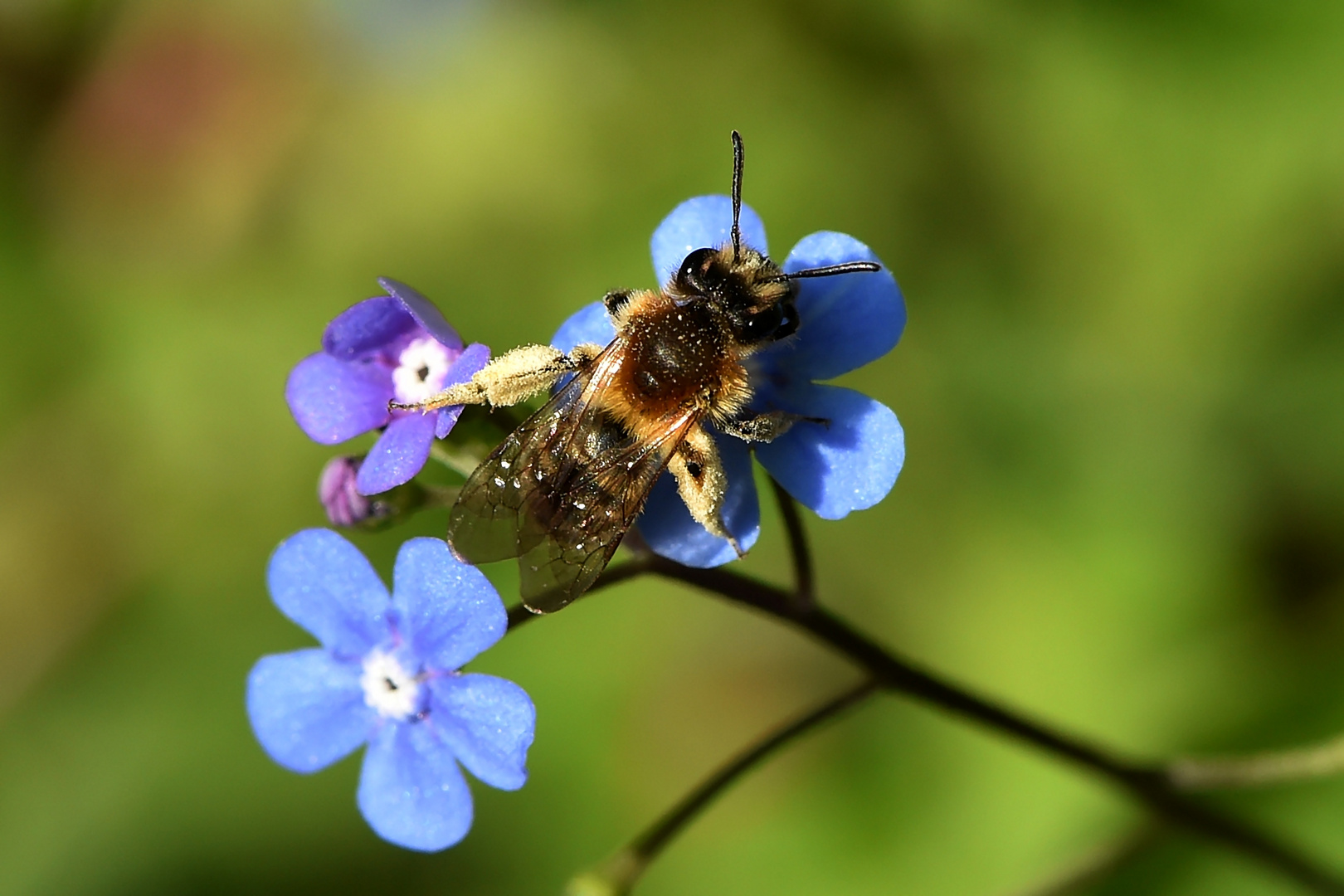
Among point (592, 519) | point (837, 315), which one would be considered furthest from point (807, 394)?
point (592, 519)

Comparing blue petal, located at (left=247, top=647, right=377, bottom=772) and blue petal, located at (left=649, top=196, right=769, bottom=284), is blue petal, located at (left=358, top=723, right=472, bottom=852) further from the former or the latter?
blue petal, located at (left=649, top=196, right=769, bottom=284)

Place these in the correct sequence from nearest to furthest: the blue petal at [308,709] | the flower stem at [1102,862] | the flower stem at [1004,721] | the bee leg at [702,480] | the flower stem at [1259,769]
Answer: the bee leg at [702,480] → the blue petal at [308,709] → the flower stem at [1004,721] → the flower stem at [1259,769] → the flower stem at [1102,862]

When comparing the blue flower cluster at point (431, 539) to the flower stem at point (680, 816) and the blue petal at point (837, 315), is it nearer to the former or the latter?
the blue petal at point (837, 315)

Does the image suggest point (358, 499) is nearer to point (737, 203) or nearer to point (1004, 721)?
point (737, 203)

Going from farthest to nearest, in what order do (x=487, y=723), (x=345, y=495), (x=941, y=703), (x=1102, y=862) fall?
(x=1102, y=862)
(x=941, y=703)
(x=345, y=495)
(x=487, y=723)

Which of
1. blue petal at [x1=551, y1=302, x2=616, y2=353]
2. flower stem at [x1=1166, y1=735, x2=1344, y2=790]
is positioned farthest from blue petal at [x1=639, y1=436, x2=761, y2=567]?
flower stem at [x1=1166, y1=735, x2=1344, y2=790]

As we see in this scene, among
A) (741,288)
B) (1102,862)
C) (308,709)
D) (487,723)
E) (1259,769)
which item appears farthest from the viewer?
(1102,862)

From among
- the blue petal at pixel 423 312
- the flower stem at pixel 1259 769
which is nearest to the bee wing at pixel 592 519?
the blue petal at pixel 423 312
